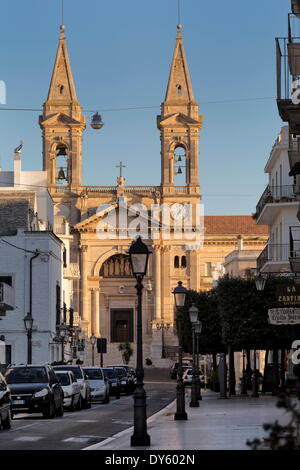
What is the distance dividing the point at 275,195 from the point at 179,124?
198ft

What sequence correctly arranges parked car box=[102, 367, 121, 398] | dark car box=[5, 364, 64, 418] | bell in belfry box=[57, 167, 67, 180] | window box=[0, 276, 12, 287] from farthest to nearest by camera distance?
bell in belfry box=[57, 167, 67, 180] < window box=[0, 276, 12, 287] < parked car box=[102, 367, 121, 398] < dark car box=[5, 364, 64, 418]

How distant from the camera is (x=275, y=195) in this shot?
5728 cm

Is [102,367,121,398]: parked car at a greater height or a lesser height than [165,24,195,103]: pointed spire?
lesser

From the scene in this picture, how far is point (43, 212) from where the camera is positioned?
83688 millimetres

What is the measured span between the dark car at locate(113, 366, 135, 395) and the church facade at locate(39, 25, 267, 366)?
53.4 m

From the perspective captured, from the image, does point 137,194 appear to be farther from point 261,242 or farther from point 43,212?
point 43,212

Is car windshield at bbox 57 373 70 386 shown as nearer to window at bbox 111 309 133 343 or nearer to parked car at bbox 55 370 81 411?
parked car at bbox 55 370 81 411

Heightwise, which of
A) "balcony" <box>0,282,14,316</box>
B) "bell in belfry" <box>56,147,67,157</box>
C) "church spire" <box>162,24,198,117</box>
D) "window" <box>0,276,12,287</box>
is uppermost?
"church spire" <box>162,24,198,117</box>

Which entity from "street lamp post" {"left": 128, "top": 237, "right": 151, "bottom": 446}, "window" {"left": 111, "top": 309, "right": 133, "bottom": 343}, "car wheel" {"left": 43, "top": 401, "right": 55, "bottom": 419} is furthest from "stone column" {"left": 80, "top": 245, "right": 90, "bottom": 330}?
"street lamp post" {"left": 128, "top": 237, "right": 151, "bottom": 446}

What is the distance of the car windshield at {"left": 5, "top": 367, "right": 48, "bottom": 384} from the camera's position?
97.8 feet

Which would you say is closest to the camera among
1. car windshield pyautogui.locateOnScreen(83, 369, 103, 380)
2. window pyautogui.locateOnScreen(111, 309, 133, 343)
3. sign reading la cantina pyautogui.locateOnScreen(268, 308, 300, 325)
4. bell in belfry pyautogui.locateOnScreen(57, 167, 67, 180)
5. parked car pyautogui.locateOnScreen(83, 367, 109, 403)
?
sign reading la cantina pyautogui.locateOnScreen(268, 308, 300, 325)

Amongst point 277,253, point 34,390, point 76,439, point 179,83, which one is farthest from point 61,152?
point 76,439

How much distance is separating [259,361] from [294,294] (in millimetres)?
49385

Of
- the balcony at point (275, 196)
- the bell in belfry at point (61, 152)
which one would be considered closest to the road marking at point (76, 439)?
the balcony at point (275, 196)
